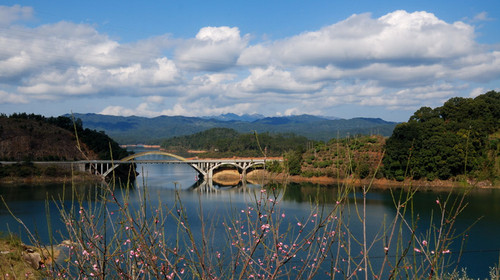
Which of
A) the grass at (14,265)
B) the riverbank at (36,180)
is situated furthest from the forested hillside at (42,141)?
the grass at (14,265)

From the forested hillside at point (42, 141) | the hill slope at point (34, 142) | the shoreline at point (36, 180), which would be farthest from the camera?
the forested hillside at point (42, 141)

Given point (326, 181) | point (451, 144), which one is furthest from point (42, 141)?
point (451, 144)

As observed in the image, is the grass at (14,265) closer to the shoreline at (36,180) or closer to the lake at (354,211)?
the lake at (354,211)

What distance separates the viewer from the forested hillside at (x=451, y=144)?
4294cm

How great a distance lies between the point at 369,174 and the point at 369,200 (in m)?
11.9

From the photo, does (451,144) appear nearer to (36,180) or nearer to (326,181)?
(326,181)

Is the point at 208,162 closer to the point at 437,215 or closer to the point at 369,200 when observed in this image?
the point at 369,200

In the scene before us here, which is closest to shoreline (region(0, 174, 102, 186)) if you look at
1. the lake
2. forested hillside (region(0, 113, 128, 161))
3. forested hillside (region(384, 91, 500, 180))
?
the lake

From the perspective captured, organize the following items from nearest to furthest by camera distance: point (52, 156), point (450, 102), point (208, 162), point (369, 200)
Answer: point (369, 200), point (450, 102), point (52, 156), point (208, 162)

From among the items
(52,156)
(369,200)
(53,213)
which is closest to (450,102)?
(369,200)

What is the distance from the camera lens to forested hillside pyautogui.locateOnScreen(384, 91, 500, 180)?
42938mm

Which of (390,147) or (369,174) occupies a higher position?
(390,147)

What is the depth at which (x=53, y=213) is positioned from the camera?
29.6m

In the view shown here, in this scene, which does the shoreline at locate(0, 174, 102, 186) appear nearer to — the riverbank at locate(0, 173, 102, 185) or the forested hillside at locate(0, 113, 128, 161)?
the riverbank at locate(0, 173, 102, 185)
